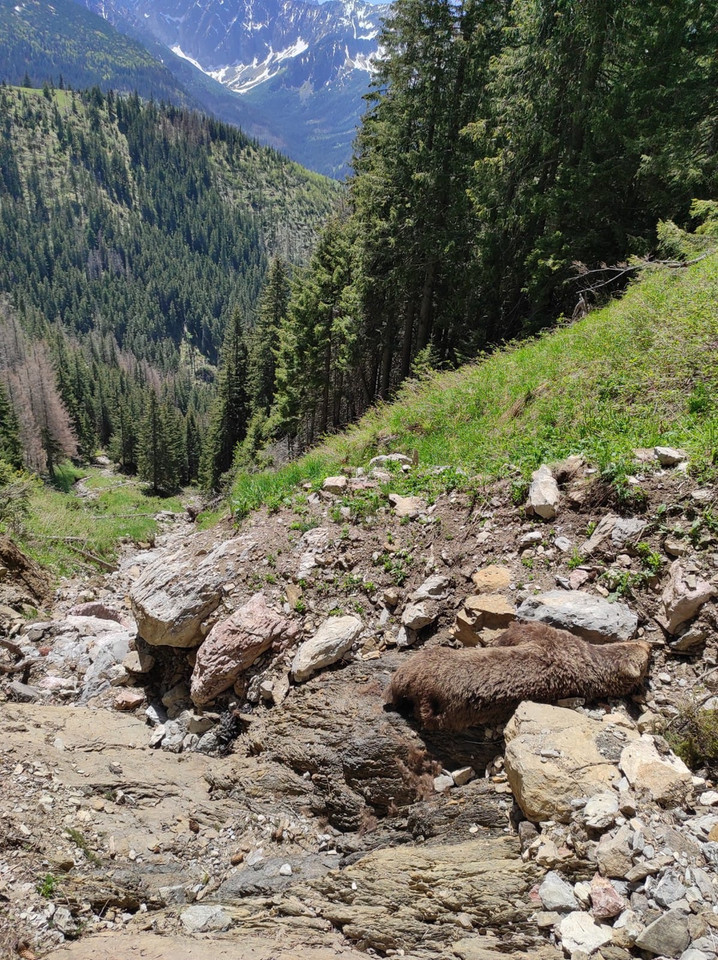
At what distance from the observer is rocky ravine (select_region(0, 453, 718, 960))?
3.00 metres

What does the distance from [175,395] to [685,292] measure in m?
148

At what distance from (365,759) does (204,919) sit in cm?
170

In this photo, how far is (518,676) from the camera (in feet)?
14.0

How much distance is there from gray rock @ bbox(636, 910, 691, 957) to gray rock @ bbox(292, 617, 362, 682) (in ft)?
12.2

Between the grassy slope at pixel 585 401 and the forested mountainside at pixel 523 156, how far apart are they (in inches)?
→ 112

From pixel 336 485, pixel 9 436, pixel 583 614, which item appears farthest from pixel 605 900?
pixel 9 436

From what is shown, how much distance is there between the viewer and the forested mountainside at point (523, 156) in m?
13.5

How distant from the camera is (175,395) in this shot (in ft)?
473

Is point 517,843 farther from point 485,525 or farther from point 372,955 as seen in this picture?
point 485,525

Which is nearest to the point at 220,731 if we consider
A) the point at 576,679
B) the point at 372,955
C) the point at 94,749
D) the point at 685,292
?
the point at 94,749

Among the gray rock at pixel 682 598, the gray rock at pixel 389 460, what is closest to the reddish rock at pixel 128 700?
the gray rock at pixel 389 460

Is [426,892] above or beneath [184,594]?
beneath

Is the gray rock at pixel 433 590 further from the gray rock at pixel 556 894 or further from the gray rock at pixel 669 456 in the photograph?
the gray rock at pixel 556 894

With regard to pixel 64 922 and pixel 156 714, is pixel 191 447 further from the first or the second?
pixel 64 922
